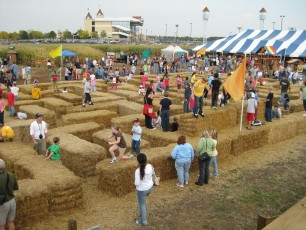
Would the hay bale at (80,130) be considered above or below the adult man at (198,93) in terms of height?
below

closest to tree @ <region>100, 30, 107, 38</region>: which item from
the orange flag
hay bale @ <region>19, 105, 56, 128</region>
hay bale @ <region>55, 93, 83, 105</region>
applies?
hay bale @ <region>55, 93, 83, 105</region>

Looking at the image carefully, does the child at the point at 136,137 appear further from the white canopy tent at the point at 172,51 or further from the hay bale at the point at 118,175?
the white canopy tent at the point at 172,51

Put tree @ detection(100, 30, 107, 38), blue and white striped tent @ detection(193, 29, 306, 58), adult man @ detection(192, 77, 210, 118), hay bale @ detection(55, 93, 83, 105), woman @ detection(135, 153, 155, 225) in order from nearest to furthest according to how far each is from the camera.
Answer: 1. woman @ detection(135, 153, 155, 225)
2. adult man @ detection(192, 77, 210, 118)
3. hay bale @ detection(55, 93, 83, 105)
4. blue and white striped tent @ detection(193, 29, 306, 58)
5. tree @ detection(100, 30, 107, 38)

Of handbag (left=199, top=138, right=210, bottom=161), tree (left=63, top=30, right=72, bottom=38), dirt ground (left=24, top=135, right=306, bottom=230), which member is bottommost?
dirt ground (left=24, top=135, right=306, bottom=230)

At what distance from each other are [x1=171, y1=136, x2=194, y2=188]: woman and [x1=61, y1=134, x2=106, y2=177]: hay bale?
2369 mm

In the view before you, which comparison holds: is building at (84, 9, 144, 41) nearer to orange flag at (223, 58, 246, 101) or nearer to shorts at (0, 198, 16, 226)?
orange flag at (223, 58, 246, 101)

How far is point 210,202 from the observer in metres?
8.65

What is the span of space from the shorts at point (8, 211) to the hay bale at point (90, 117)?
7966mm

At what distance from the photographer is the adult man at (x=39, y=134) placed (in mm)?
10338

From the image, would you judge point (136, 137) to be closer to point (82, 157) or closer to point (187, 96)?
point (82, 157)

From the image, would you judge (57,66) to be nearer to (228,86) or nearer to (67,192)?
(228,86)

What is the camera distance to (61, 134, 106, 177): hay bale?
9.84 meters

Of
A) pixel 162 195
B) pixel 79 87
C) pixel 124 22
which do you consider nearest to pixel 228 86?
pixel 162 195

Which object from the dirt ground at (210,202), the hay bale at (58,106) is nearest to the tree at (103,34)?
the hay bale at (58,106)
